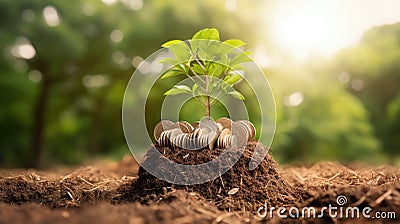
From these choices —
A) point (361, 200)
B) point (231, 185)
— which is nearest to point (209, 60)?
point (231, 185)

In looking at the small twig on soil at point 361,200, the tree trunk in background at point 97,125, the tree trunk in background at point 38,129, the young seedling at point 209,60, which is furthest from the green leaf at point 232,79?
the tree trunk in background at point 97,125

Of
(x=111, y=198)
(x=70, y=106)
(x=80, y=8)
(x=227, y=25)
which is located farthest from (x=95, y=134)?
(x=111, y=198)

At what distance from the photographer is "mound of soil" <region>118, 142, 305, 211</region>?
1721 millimetres

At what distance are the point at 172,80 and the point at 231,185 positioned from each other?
5.05 metres

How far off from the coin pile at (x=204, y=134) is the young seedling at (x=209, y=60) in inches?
3.4

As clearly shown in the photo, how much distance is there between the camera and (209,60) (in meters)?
1.92

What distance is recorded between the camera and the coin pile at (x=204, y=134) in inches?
73.0

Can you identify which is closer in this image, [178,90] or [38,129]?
[178,90]

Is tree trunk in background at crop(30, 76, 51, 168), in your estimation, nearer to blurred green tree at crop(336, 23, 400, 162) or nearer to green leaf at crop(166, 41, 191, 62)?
blurred green tree at crop(336, 23, 400, 162)

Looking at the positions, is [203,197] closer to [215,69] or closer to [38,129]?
[215,69]

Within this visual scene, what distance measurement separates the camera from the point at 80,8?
642cm

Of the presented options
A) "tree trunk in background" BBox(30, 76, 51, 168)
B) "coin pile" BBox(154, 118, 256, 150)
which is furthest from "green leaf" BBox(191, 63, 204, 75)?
"tree trunk in background" BBox(30, 76, 51, 168)

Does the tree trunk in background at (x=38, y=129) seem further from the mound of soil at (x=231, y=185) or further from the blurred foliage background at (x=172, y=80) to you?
the mound of soil at (x=231, y=185)

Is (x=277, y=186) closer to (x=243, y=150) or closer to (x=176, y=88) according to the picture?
(x=243, y=150)
